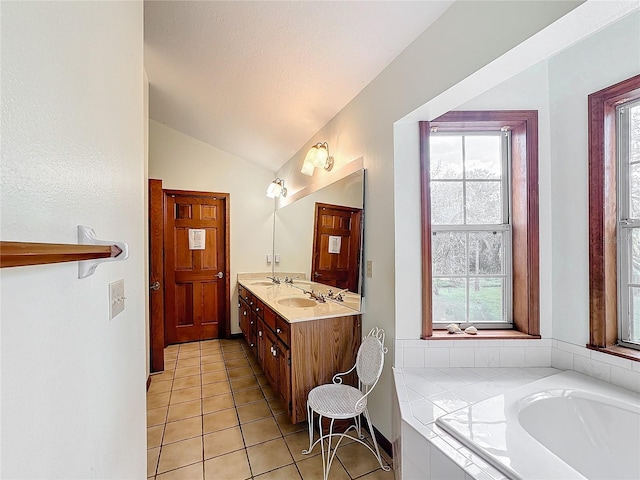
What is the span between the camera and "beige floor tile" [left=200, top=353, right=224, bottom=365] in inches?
130

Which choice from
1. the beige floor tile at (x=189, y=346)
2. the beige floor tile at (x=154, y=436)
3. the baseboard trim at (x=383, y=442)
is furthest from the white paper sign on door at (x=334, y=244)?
the beige floor tile at (x=189, y=346)

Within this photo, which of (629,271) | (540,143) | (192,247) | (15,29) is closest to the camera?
(15,29)

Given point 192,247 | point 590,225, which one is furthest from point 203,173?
point 590,225

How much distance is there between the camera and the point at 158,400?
2.47 m

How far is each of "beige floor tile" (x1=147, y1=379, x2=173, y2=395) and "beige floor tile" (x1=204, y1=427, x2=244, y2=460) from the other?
93cm

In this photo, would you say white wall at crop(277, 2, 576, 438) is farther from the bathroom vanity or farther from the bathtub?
the bathtub

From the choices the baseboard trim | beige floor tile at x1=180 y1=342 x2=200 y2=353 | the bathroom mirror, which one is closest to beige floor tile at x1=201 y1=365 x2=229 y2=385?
beige floor tile at x1=180 y1=342 x2=200 y2=353

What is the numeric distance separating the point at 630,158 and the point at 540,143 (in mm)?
421

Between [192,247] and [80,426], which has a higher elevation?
[192,247]

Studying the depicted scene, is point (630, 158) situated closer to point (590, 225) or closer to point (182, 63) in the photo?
point (590, 225)

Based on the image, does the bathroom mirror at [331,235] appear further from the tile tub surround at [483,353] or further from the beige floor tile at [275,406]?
the beige floor tile at [275,406]

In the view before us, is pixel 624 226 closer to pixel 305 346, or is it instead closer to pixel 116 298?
pixel 305 346

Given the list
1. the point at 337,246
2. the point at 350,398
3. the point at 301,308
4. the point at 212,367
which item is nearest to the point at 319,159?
the point at 337,246

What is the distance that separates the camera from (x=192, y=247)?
155 inches
